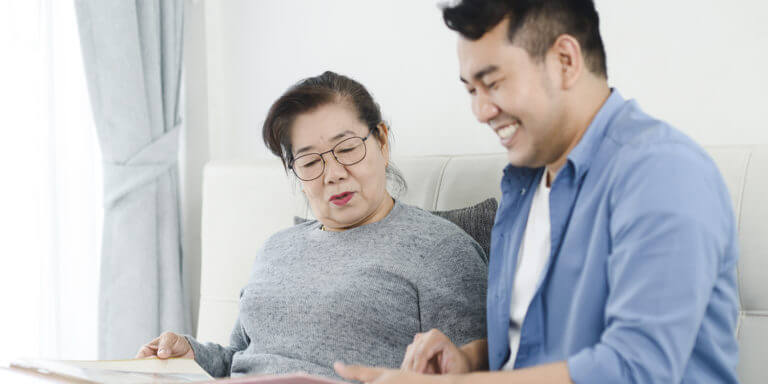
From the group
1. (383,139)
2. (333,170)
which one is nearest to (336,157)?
(333,170)

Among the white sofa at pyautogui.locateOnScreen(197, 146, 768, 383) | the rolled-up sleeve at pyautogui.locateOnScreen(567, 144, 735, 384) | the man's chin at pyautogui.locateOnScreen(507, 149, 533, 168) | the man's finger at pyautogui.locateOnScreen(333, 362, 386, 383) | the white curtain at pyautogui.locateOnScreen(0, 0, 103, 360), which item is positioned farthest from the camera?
the white curtain at pyautogui.locateOnScreen(0, 0, 103, 360)

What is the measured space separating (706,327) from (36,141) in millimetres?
2031

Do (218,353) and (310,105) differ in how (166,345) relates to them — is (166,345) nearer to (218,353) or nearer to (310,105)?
(218,353)

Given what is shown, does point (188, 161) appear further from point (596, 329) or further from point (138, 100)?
point (596, 329)

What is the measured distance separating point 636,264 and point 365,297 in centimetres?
65

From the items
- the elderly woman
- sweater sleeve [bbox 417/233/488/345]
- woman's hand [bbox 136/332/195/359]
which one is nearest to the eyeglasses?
the elderly woman

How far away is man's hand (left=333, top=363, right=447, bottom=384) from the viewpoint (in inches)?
34.0

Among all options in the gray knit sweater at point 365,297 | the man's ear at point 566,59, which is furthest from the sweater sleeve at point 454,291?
the man's ear at point 566,59

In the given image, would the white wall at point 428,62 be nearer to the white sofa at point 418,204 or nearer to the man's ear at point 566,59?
the white sofa at point 418,204

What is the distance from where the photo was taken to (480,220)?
1.50m

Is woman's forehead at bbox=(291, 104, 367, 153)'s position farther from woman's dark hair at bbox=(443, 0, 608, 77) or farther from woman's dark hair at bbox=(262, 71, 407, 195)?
woman's dark hair at bbox=(443, 0, 608, 77)

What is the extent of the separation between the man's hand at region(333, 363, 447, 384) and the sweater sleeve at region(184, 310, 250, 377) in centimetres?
70

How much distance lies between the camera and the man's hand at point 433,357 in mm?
1051

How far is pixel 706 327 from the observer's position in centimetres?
87
